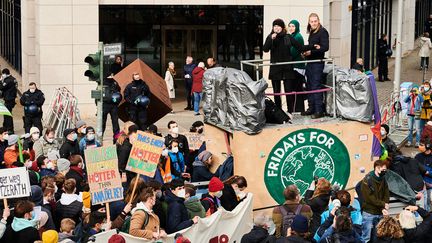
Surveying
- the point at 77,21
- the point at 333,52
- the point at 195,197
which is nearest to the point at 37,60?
the point at 77,21

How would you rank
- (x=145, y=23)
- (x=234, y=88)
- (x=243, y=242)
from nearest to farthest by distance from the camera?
1. (x=243, y=242)
2. (x=234, y=88)
3. (x=145, y=23)

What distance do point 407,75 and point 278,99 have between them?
2316 cm

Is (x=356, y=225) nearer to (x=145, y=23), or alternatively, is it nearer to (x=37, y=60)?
(x=37, y=60)

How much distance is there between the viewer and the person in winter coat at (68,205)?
15.9 meters

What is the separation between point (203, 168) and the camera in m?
19.4

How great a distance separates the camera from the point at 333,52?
36.2 metres

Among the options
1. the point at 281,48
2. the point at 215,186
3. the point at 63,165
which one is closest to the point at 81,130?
the point at 63,165

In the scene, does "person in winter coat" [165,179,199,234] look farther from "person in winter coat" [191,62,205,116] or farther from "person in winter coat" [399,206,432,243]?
"person in winter coat" [191,62,205,116]

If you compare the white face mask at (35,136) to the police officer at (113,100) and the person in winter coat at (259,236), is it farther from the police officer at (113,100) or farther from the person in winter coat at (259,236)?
the person in winter coat at (259,236)

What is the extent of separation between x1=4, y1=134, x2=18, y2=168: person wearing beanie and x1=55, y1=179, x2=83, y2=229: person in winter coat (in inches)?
131

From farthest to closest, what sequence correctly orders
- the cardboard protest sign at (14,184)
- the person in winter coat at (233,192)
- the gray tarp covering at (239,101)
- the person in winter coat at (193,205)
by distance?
1. the gray tarp covering at (239,101)
2. the person in winter coat at (233,192)
3. the person in winter coat at (193,205)
4. the cardboard protest sign at (14,184)

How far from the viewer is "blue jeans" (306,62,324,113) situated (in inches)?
793

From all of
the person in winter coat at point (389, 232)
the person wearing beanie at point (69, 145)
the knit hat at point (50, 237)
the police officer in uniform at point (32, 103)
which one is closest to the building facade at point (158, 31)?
the police officer in uniform at point (32, 103)

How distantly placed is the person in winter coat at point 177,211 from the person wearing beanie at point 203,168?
347cm
